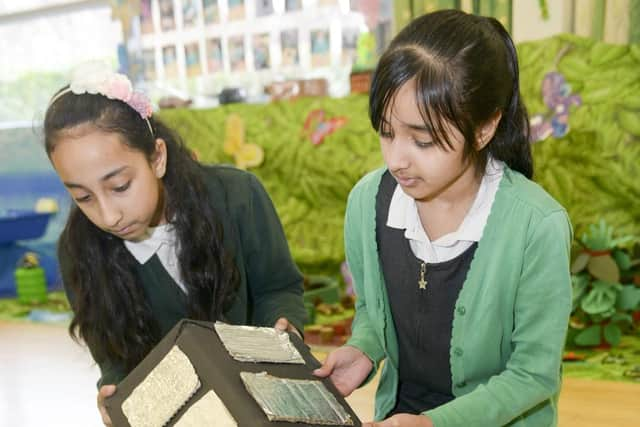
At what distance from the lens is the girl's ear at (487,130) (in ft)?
3.13

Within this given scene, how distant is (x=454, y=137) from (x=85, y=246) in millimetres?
746

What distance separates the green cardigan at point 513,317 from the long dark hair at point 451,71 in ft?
0.37

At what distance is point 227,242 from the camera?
4.54 feet

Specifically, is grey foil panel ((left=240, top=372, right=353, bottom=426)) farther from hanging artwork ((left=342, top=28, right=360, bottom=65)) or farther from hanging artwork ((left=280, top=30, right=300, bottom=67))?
hanging artwork ((left=280, top=30, right=300, bottom=67))

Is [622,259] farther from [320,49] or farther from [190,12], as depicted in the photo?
[190,12]

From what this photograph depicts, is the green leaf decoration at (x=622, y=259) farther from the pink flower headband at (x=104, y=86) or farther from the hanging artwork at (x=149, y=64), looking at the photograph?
the hanging artwork at (x=149, y=64)

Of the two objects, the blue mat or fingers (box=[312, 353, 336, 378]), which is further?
the blue mat

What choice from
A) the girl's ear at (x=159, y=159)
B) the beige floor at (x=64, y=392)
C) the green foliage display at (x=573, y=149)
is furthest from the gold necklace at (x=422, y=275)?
the green foliage display at (x=573, y=149)

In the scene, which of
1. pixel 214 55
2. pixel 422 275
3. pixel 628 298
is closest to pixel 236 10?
pixel 214 55

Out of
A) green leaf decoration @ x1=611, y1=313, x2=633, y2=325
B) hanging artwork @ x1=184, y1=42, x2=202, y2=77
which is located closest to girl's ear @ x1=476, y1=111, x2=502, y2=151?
green leaf decoration @ x1=611, y1=313, x2=633, y2=325

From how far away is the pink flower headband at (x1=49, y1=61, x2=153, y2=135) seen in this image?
47.6 inches

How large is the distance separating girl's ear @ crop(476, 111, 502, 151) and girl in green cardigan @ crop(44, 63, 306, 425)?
50 cm

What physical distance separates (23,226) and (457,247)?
3.78m

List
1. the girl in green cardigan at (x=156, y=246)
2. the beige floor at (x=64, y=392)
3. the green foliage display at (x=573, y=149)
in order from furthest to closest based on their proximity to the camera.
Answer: the green foliage display at (x=573, y=149) < the beige floor at (x=64, y=392) < the girl in green cardigan at (x=156, y=246)
